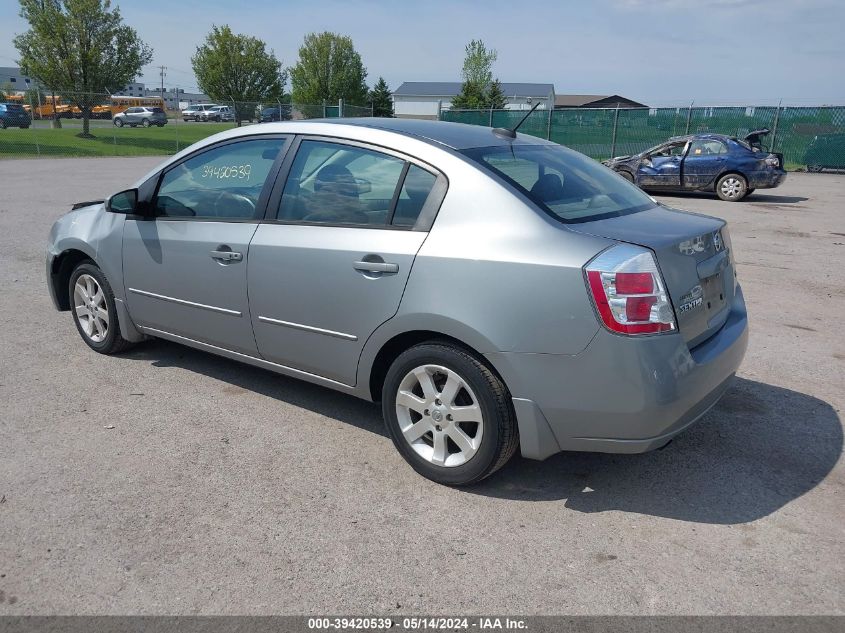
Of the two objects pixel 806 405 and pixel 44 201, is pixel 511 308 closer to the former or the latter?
pixel 806 405

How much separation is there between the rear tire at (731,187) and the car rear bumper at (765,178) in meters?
0.17

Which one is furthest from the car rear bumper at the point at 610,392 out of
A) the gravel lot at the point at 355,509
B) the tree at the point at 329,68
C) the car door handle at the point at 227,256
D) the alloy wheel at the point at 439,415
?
the tree at the point at 329,68

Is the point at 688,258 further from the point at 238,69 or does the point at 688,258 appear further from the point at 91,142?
the point at 238,69

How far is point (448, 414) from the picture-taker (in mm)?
3344

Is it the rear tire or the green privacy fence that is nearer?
the rear tire

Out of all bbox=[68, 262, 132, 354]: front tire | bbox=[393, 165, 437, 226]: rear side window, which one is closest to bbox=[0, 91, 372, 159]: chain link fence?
bbox=[68, 262, 132, 354]: front tire

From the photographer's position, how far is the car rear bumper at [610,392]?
9.55 ft

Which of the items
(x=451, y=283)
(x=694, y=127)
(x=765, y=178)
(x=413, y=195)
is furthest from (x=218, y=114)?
(x=451, y=283)

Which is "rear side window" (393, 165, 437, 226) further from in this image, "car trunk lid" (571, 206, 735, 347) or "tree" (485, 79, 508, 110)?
"tree" (485, 79, 508, 110)

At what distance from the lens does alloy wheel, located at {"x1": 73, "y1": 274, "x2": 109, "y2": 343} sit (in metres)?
5.15

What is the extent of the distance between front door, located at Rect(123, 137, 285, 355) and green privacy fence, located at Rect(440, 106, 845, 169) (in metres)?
24.7

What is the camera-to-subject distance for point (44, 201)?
1397 cm

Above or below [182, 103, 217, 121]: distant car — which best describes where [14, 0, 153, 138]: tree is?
above

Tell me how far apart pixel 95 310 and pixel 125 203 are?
95 cm
